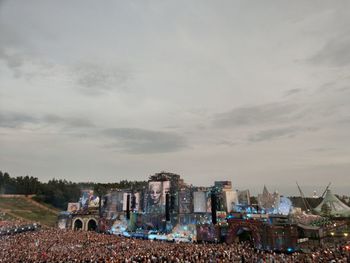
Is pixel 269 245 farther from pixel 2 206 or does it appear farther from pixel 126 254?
pixel 2 206

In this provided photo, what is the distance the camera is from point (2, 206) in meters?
95.6

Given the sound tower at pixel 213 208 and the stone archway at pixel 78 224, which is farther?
the stone archway at pixel 78 224

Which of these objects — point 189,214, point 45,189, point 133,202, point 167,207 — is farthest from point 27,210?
point 189,214

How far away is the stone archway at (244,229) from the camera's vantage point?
4752 cm

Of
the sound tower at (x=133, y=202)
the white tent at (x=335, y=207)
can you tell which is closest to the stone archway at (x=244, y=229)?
the sound tower at (x=133, y=202)

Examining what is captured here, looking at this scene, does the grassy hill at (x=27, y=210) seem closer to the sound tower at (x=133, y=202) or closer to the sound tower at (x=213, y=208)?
the sound tower at (x=133, y=202)

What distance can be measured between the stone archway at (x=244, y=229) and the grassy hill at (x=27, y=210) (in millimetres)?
58789

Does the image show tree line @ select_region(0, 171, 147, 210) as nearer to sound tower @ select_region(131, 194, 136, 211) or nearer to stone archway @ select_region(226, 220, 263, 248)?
sound tower @ select_region(131, 194, 136, 211)

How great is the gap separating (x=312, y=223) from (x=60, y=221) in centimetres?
5962

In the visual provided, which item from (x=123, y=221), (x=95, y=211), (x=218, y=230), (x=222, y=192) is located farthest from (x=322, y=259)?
(x=95, y=211)

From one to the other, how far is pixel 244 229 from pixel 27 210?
78392mm

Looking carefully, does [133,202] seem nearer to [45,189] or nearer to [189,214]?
[189,214]

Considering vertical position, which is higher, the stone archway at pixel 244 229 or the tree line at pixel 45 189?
the tree line at pixel 45 189

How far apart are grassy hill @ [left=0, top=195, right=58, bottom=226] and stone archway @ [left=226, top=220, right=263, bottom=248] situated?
58.8m
